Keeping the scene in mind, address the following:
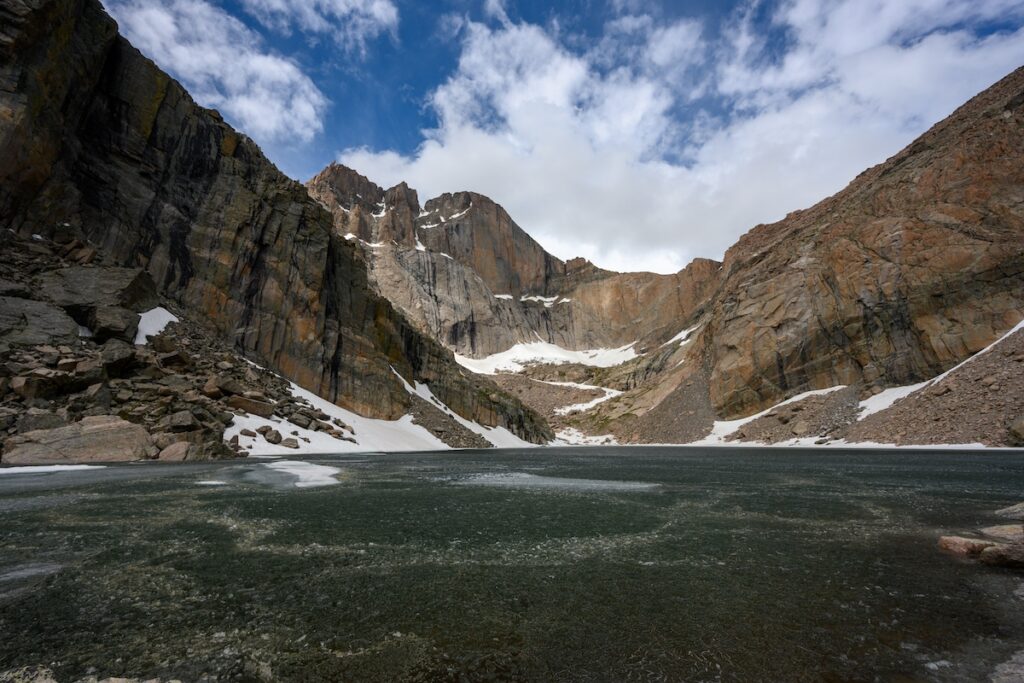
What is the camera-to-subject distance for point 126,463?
24562 mm

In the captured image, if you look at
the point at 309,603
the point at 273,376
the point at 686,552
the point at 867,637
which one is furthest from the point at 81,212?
the point at 867,637

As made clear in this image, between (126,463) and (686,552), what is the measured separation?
27554 mm

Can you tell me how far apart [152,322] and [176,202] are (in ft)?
→ 65.3

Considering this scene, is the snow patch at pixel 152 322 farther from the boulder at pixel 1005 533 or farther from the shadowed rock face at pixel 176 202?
the boulder at pixel 1005 533

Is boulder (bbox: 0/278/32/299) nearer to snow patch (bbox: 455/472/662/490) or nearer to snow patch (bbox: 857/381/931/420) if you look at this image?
snow patch (bbox: 455/472/662/490)

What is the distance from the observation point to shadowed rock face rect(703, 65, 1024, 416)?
6203 centimetres

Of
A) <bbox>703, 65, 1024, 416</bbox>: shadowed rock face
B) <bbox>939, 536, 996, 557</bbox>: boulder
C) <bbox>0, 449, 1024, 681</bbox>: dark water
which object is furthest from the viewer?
<bbox>703, 65, 1024, 416</bbox>: shadowed rock face

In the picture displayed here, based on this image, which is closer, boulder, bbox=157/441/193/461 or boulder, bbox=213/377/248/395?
boulder, bbox=157/441/193/461

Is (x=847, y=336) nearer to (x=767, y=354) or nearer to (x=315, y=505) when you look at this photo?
(x=767, y=354)

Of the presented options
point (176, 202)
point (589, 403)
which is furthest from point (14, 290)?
point (589, 403)

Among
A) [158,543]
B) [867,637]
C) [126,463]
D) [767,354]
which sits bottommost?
[867,637]

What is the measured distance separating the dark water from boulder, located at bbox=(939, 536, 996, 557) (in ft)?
1.49

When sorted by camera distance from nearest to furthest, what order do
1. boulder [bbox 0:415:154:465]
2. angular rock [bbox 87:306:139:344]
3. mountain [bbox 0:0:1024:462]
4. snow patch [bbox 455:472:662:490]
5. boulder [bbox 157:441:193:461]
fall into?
snow patch [bbox 455:472:662:490] < boulder [bbox 0:415:154:465] < boulder [bbox 157:441:193:461] < mountain [bbox 0:0:1024:462] < angular rock [bbox 87:306:139:344]

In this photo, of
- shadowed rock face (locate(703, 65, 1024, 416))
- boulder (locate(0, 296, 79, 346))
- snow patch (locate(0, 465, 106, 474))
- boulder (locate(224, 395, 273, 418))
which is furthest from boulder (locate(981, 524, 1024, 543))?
shadowed rock face (locate(703, 65, 1024, 416))
